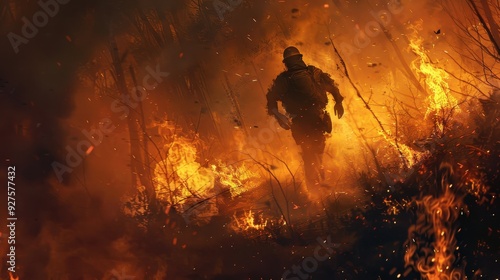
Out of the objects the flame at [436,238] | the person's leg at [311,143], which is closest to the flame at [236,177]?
the person's leg at [311,143]

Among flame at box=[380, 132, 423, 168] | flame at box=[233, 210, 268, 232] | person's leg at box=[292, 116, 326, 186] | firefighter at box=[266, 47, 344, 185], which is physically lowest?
flame at box=[233, 210, 268, 232]

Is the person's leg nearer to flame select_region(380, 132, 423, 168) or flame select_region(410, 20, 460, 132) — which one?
flame select_region(380, 132, 423, 168)

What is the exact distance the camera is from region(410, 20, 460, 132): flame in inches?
296

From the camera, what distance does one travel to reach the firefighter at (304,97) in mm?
6023

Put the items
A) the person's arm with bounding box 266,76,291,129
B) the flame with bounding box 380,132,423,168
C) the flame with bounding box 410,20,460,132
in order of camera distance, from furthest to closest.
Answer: the flame with bounding box 410,20,460,132, the flame with bounding box 380,132,423,168, the person's arm with bounding box 266,76,291,129

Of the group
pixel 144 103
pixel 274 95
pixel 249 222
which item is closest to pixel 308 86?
pixel 274 95

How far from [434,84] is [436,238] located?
195 inches

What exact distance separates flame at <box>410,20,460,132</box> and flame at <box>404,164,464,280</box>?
2.41 metres

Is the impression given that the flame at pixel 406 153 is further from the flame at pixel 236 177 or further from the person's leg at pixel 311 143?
the flame at pixel 236 177

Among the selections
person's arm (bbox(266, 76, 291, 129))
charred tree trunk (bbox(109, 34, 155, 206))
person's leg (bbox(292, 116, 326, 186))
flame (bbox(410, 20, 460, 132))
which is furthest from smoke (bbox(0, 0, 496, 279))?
person's arm (bbox(266, 76, 291, 129))

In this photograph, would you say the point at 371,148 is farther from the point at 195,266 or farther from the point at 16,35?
the point at 16,35

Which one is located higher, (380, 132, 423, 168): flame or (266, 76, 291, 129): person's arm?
(266, 76, 291, 129): person's arm

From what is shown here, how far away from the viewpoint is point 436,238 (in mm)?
4793

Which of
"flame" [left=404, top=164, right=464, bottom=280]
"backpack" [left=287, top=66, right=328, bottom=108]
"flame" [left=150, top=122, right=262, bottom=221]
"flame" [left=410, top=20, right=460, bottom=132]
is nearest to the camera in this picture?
"flame" [left=404, top=164, right=464, bottom=280]
